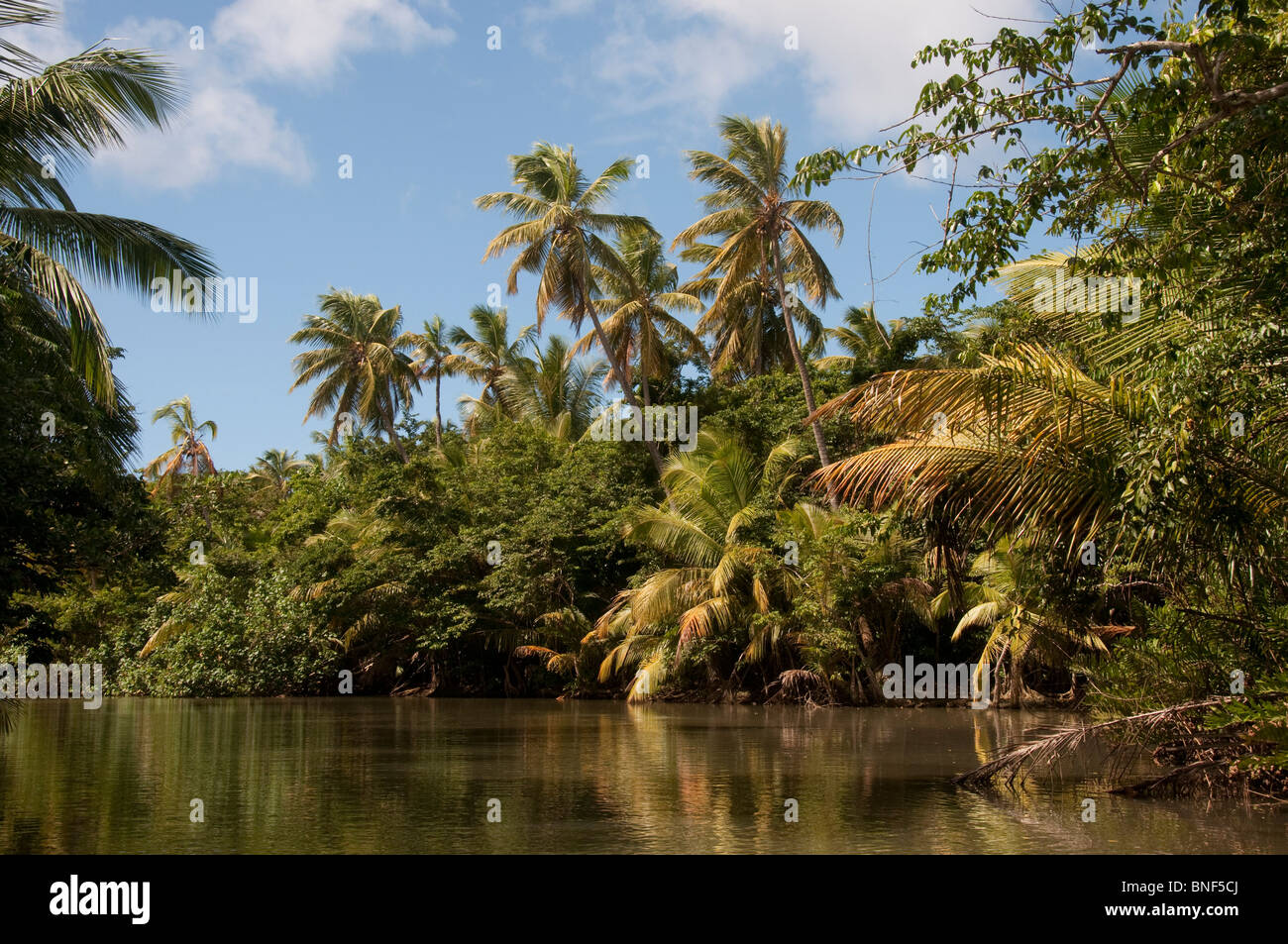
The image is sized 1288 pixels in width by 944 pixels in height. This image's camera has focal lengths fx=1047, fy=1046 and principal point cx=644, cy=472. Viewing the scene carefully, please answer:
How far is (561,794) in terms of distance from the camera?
30.1 ft

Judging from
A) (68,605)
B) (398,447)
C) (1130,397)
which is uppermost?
(398,447)

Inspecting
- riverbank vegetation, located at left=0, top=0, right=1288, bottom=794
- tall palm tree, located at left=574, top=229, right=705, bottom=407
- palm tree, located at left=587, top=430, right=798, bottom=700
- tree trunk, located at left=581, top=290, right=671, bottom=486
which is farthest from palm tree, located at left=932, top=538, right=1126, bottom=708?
tall palm tree, located at left=574, top=229, right=705, bottom=407

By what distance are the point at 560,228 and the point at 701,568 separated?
10316 millimetres

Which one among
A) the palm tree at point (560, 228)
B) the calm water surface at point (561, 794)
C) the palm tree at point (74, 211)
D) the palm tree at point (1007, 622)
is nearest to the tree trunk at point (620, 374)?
the palm tree at point (560, 228)

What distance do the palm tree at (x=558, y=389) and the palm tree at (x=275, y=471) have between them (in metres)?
11.6

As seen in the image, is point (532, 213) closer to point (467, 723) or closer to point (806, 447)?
point (806, 447)

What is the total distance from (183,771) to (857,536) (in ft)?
43.8

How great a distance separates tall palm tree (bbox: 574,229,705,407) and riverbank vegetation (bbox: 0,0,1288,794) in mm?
147

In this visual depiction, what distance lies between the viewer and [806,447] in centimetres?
2456

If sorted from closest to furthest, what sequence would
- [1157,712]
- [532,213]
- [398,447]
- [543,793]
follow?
1. [1157,712]
2. [543,793]
3. [532,213]
4. [398,447]

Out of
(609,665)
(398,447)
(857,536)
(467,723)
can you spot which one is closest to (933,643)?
(857,536)

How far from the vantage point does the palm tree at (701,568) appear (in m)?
22.0

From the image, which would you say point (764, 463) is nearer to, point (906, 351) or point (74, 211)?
point (906, 351)

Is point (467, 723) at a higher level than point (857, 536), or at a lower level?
lower
